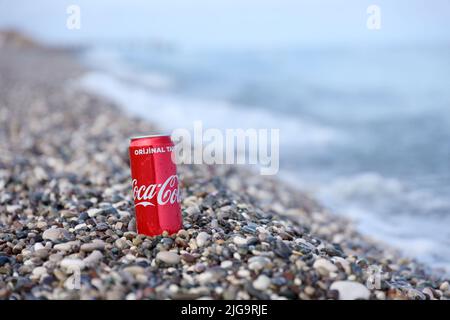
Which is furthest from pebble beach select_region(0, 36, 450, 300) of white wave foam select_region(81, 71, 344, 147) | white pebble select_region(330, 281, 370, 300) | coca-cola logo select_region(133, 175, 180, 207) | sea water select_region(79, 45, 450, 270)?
white wave foam select_region(81, 71, 344, 147)

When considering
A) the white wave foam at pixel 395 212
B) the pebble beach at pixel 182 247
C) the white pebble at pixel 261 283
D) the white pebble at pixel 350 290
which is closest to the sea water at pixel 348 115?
the white wave foam at pixel 395 212

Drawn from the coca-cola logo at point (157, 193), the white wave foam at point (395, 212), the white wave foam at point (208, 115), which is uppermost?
the white wave foam at point (208, 115)

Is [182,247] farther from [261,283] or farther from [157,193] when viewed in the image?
[261,283]

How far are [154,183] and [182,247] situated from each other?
1.33 feet

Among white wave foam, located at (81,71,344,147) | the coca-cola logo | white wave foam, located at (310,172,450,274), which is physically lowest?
white wave foam, located at (310,172,450,274)

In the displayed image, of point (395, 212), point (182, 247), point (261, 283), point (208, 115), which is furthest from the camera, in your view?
point (208, 115)

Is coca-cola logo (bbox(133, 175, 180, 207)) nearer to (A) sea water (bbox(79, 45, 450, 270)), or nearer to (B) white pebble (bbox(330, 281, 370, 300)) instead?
(B) white pebble (bbox(330, 281, 370, 300))

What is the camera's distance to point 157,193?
2896 mm

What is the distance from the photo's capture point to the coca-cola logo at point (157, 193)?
2.90 m

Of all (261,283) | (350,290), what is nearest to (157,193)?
(261,283)

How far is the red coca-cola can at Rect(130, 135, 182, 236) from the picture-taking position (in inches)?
113

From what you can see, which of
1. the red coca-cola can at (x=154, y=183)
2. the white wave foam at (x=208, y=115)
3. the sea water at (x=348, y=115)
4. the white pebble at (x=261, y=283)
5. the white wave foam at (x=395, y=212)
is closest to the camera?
the white pebble at (x=261, y=283)

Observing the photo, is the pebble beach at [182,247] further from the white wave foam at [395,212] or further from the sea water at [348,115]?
the sea water at [348,115]
